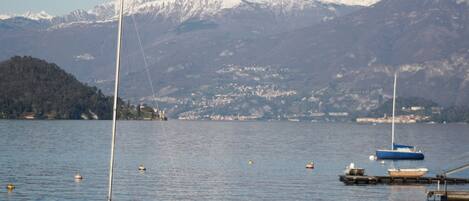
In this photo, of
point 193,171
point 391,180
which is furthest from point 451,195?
point 193,171

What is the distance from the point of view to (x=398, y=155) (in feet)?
549

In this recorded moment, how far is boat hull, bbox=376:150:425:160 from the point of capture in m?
164

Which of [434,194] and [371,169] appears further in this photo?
[371,169]

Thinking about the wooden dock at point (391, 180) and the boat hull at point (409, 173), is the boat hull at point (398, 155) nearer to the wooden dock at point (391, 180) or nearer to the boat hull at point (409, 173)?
the boat hull at point (409, 173)

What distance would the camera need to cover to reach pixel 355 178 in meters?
→ 116

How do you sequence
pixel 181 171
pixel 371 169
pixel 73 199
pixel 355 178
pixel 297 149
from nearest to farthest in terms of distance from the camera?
pixel 73 199 → pixel 355 178 → pixel 181 171 → pixel 371 169 → pixel 297 149

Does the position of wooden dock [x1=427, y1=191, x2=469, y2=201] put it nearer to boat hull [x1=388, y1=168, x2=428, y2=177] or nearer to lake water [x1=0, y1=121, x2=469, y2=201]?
lake water [x1=0, y1=121, x2=469, y2=201]

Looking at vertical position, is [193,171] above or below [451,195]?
above

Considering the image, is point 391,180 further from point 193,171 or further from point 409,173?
point 193,171

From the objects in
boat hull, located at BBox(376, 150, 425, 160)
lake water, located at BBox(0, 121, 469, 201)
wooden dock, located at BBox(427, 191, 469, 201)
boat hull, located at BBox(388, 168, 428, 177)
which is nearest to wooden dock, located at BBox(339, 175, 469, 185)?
boat hull, located at BBox(388, 168, 428, 177)

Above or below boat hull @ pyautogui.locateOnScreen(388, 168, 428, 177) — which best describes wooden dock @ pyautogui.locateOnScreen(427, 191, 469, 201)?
below

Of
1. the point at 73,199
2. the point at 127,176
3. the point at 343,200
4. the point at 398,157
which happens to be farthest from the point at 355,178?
the point at 398,157

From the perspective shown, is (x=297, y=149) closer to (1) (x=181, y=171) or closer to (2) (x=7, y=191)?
(1) (x=181, y=171)

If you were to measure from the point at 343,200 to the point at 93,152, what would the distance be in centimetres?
6783
